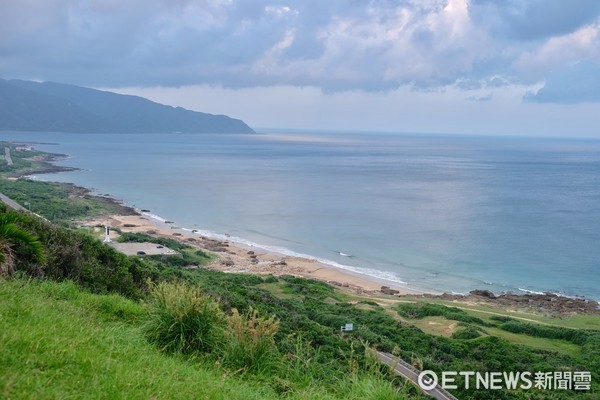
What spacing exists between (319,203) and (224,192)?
49.4 feet

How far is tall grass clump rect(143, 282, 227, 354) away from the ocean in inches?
1221

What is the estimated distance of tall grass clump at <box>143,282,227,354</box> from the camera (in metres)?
6.04

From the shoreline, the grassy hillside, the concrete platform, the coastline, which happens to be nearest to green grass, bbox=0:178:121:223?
the coastline

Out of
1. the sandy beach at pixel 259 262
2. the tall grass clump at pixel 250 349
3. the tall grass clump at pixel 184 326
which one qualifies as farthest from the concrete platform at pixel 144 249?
the tall grass clump at pixel 250 349

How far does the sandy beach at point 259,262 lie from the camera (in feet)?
114

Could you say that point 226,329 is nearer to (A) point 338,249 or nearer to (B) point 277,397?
(B) point 277,397

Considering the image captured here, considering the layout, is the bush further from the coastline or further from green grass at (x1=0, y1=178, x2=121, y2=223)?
green grass at (x1=0, y1=178, x2=121, y2=223)

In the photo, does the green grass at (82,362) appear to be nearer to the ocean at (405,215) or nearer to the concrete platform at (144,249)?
the concrete platform at (144,249)

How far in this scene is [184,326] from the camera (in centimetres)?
614

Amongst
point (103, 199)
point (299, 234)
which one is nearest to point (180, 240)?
point (299, 234)

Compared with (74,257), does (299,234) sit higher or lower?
lower

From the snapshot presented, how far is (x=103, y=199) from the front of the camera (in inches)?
2434

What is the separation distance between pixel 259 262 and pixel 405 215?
78.0ft

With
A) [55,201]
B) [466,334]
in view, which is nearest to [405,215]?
[466,334]
